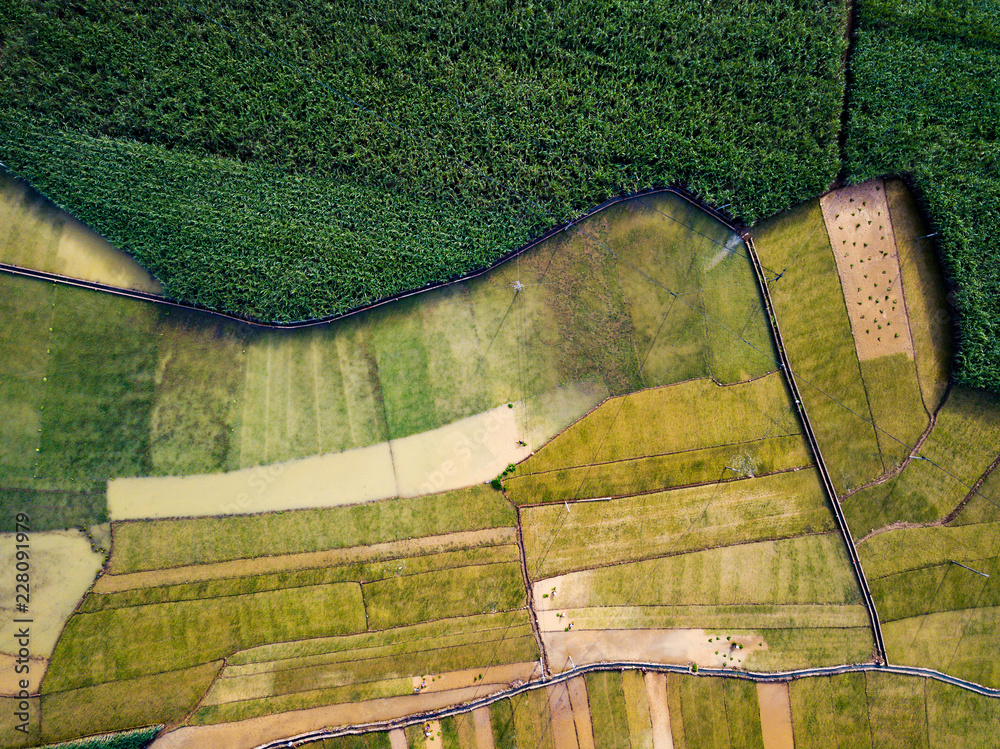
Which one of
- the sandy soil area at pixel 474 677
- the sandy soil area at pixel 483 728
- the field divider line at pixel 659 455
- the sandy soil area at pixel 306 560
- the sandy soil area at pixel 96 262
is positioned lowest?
the sandy soil area at pixel 483 728

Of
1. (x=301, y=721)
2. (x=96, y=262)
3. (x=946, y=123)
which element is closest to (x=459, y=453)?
(x=301, y=721)

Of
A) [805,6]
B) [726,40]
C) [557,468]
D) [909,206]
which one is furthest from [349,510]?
[805,6]

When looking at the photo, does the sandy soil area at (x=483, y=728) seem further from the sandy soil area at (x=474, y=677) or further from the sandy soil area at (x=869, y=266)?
the sandy soil area at (x=869, y=266)

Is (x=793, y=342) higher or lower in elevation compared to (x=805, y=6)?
lower

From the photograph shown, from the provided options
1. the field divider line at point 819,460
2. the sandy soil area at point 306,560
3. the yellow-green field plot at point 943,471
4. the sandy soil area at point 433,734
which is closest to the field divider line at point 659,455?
the field divider line at point 819,460

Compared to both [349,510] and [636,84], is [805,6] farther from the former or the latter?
[349,510]

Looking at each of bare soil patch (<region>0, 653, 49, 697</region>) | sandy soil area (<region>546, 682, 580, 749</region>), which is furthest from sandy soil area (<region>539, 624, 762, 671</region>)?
bare soil patch (<region>0, 653, 49, 697</region>)

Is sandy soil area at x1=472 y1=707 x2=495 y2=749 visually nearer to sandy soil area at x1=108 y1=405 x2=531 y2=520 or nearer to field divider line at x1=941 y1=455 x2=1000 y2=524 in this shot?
sandy soil area at x1=108 y1=405 x2=531 y2=520
